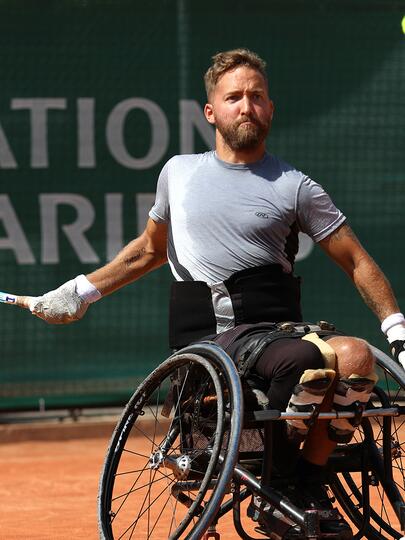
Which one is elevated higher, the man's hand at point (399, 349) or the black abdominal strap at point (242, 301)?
the black abdominal strap at point (242, 301)

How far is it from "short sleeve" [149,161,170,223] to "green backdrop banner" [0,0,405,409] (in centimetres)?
290

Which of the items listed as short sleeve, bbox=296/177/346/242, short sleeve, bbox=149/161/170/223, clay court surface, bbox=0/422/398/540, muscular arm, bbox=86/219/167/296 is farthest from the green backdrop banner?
short sleeve, bbox=296/177/346/242

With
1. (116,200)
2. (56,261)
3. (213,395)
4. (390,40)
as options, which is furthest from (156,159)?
(213,395)

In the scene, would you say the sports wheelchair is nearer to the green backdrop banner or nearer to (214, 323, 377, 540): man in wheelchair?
(214, 323, 377, 540): man in wheelchair

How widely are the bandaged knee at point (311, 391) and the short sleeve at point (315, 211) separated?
63cm

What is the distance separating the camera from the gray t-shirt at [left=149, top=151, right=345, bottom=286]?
402 centimetres

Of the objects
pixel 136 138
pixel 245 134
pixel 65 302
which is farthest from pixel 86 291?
pixel 136 138

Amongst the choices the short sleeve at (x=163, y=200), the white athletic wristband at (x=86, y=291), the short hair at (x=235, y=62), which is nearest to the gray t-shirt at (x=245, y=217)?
the short sleeve at (x=163, y=200)

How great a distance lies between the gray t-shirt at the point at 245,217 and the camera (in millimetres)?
4023

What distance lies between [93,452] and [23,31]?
7.86ft

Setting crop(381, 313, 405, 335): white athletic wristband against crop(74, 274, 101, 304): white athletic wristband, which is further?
crop(74, 274, 101, 304): white athletic wristband

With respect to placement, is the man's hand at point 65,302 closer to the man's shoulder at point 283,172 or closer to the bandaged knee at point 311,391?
the man's shoulder at point 283,172

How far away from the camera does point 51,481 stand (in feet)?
20.1

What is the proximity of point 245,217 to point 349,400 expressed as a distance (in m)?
0.73
